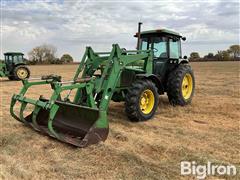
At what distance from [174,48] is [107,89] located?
3.26m

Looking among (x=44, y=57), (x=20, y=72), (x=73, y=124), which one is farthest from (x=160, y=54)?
(x=44, y=57)

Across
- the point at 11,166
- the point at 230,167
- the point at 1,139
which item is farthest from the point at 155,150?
the point at 1,139

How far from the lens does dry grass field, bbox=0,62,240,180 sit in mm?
4125

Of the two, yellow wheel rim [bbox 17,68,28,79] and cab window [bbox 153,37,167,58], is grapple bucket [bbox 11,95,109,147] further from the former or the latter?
yellow wheel rim [bbox 17,68,28,79]

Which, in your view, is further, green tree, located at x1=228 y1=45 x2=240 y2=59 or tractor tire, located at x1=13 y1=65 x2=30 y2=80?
green tree, located at x1=228 y1=45 x2=240 y2=59

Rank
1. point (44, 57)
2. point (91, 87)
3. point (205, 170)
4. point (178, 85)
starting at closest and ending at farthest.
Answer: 1. point (205, 170)
2. point (91, 87)
3. point (178, 85)
4. point (44, 57)

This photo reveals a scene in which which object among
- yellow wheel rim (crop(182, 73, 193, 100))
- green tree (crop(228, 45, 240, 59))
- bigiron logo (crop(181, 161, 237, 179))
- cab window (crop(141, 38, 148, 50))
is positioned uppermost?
green tree (crop(228, 45, 240, 59))

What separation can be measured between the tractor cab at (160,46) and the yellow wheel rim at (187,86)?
715mm

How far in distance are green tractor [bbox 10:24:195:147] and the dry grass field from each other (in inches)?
10.6

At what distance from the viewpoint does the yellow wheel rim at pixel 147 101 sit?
22.1 ft

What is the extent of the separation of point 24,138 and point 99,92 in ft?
5.47

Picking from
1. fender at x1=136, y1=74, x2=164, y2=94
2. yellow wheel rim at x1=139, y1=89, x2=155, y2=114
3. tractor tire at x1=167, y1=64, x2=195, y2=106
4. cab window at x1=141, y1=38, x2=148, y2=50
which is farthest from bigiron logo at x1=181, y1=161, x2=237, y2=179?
cab window at x1=141, y1=38, x2=148, y2=50

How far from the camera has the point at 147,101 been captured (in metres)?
6.88

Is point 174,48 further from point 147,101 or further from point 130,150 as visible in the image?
point 130,150
